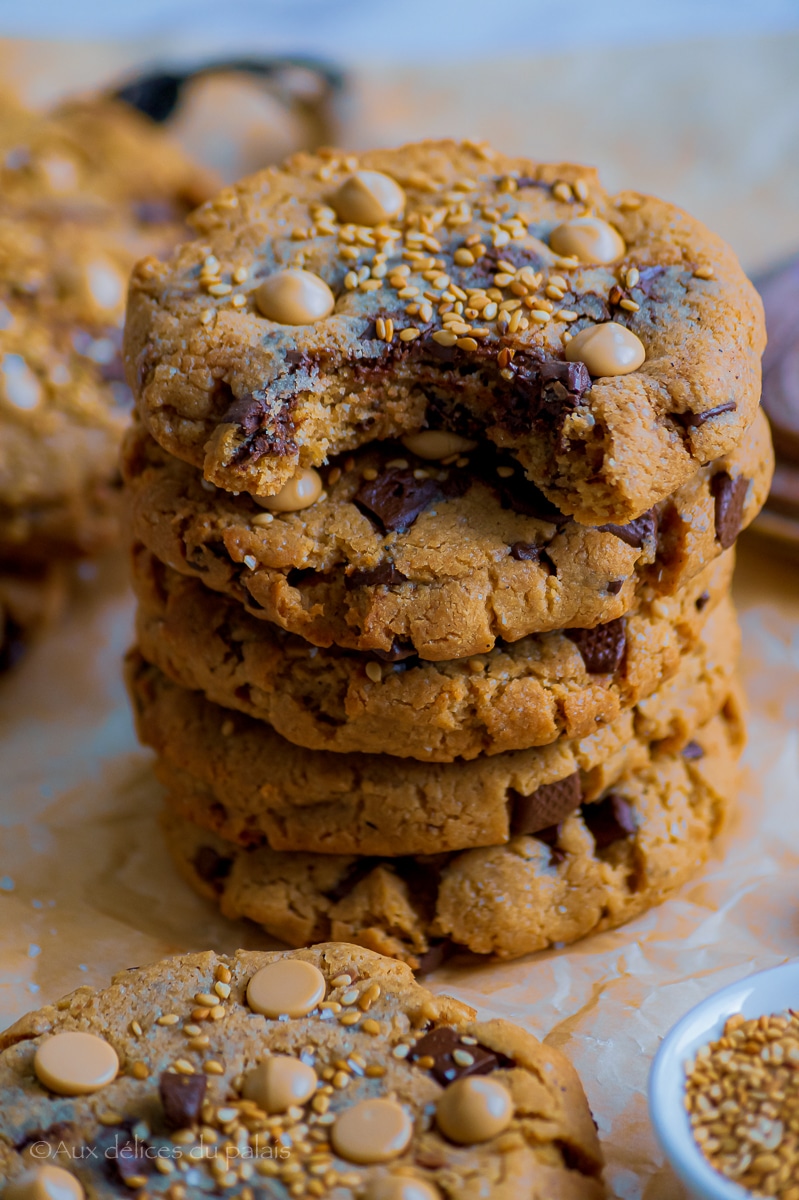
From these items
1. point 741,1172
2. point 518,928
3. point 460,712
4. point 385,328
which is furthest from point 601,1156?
point 385,328

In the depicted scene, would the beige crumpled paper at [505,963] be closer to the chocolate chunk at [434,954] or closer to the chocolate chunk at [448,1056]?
the chocolate chunk at [434,954]

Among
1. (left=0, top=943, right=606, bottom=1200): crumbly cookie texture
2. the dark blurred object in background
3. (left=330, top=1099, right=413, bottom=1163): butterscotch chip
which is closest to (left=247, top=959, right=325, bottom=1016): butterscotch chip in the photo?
(left=0, top=943, right=606, bottom=1200): crumbly cookie texture

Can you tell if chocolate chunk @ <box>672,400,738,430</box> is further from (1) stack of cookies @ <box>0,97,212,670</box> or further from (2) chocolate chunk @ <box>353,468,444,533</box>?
(1) stack of cookies @ <box>0,97,212,670</box>

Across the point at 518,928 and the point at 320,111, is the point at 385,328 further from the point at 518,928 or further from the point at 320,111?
the point at 320,111

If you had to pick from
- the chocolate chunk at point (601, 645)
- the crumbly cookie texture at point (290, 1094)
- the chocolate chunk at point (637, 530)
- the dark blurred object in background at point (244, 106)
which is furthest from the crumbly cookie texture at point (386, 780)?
the dark blurred object in background at point (244, 106)

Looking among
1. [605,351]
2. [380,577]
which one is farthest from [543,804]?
[605,351]

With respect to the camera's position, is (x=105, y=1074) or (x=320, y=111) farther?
(x=320, y=111)

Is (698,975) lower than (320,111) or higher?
lower

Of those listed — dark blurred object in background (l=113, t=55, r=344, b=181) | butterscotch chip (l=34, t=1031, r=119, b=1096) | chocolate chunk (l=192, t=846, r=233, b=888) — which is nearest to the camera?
butterscotch chip (l=34, t=1031, r=119, b=1096)
